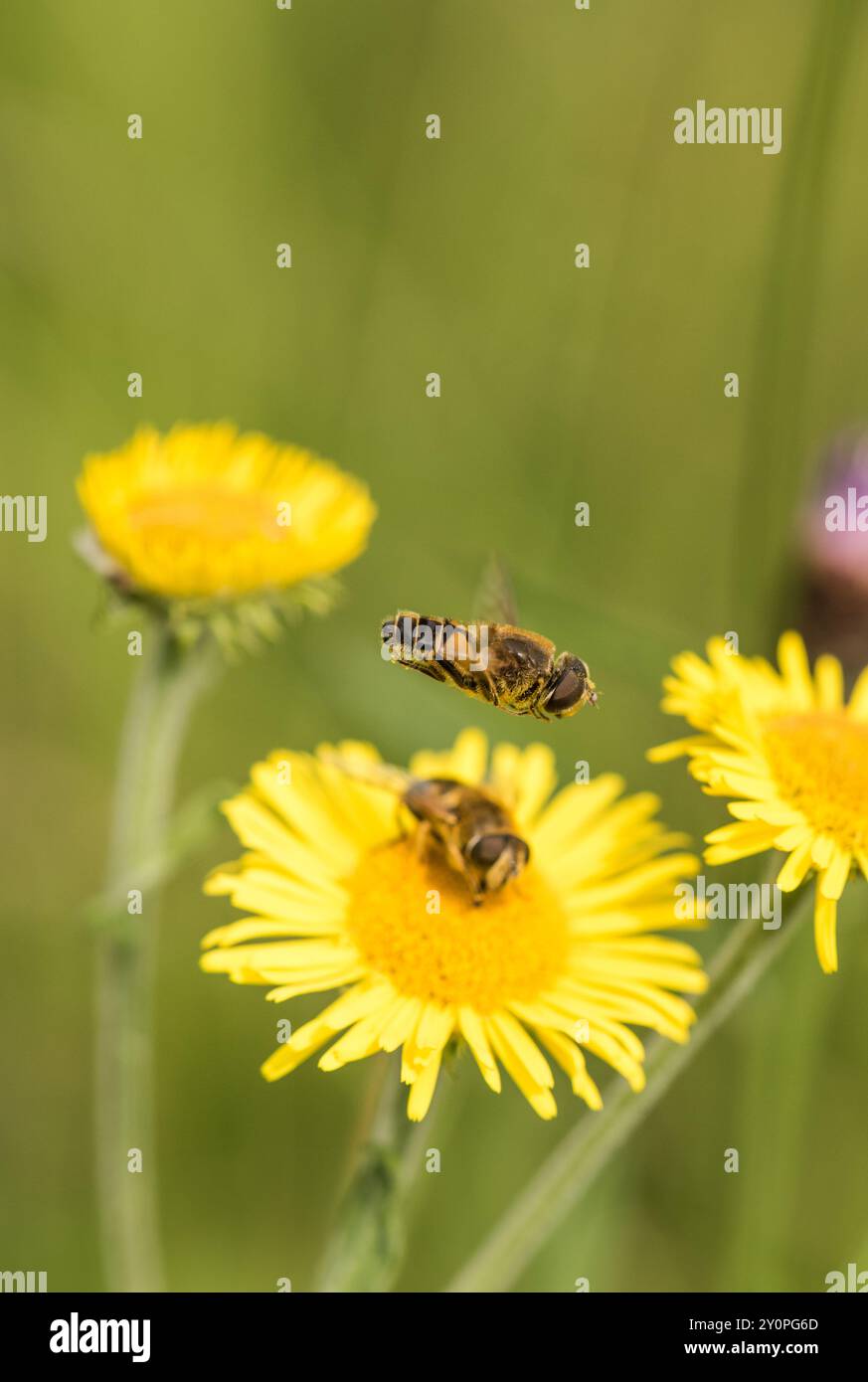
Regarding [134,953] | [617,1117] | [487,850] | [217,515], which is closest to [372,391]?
[217,515]

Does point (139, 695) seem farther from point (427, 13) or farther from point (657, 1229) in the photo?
point (427, 13)

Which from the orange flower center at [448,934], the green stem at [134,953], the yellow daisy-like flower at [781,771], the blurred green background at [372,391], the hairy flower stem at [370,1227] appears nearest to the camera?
the yellow daisy-like flower at [781,771]

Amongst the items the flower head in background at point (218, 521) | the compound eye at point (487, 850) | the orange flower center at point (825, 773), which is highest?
the flower head in background at point (218, 521)

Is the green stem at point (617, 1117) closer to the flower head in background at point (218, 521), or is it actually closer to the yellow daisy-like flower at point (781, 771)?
the yellow daisy-like flower at point (781, 771)

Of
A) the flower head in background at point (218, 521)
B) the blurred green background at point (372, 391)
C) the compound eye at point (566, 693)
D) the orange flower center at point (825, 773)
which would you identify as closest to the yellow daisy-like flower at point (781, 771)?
the orange flower center at point (825, 773)

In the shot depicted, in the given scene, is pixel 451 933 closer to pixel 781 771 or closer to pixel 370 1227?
pixel 370 1227

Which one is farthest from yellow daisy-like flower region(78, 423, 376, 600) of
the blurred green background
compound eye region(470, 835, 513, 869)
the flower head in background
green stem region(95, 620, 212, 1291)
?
compound eye region(470, 835, 513, 869)

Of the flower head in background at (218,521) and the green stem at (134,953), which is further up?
the flower head in background at (218,521)
